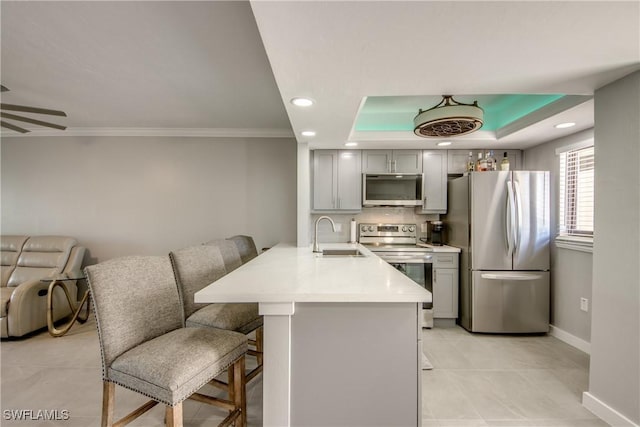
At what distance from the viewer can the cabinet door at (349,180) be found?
11.7 feet

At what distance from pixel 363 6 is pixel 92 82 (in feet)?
8.68

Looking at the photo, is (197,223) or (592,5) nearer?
(592,5)

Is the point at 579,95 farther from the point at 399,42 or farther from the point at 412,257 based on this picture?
the point at 412,257

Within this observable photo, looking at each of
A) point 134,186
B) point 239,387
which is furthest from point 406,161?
point 134,186

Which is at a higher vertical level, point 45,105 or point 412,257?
point 45,105

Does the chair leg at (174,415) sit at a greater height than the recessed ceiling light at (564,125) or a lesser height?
lesser

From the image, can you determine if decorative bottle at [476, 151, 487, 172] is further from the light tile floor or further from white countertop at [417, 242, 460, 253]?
the light tile floor

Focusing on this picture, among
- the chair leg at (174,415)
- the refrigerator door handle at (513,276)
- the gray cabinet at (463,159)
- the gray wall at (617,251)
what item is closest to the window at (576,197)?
the refrigerator door handle at (513,276)

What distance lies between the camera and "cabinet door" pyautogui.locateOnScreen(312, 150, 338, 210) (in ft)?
11.7

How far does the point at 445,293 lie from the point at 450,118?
2117 mm

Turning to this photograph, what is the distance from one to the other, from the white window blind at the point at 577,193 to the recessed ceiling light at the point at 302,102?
2.77 m

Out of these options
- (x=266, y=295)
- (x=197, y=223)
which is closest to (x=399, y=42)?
(x=266, y=295)

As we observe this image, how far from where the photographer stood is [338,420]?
1.34m

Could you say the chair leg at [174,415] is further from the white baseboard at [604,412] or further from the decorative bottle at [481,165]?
the decorative bottle at [481,165]
